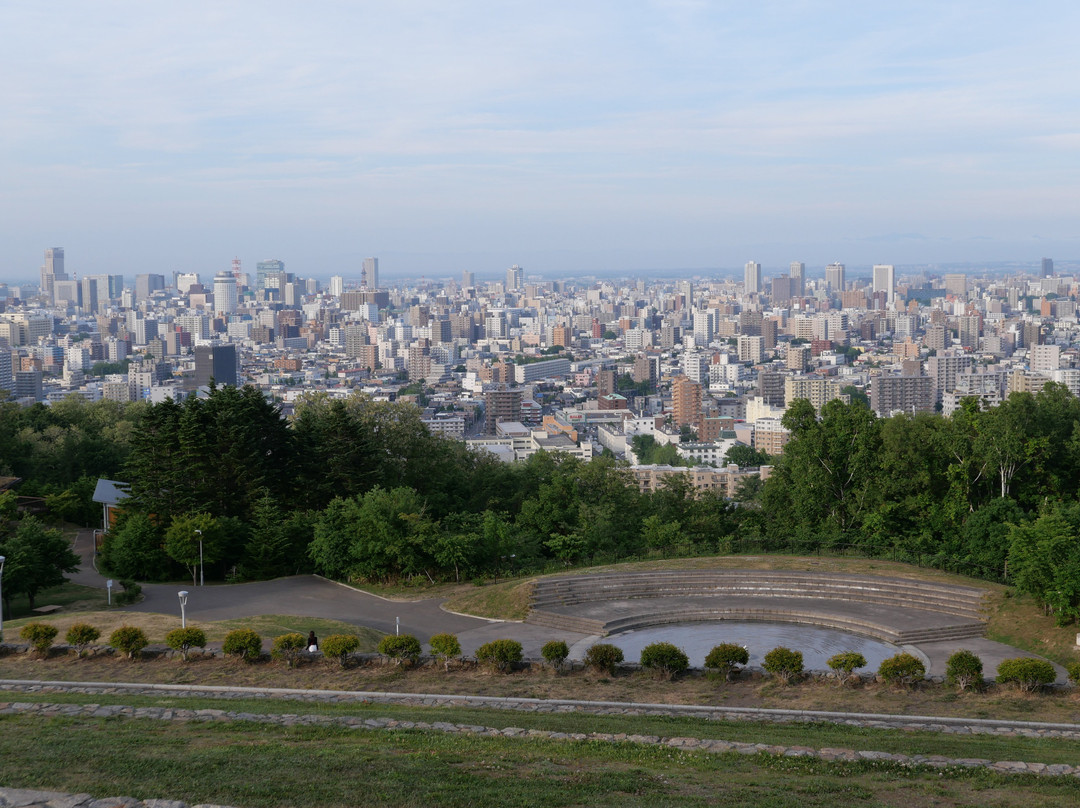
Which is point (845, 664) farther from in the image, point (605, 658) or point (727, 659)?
point (605, 658)

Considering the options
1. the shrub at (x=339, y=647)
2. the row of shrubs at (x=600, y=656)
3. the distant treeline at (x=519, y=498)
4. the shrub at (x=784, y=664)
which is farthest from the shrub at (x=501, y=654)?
the distant treeline at (x=519, y=498)

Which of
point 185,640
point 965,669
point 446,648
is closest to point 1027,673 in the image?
point 965,669

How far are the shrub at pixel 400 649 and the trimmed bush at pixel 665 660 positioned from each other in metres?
3.15

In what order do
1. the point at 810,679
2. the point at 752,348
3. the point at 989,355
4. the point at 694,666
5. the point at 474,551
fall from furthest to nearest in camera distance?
the point at 752,348
the point at 989,355
the point at 474,551
the point at 694,666
the point at 810,679

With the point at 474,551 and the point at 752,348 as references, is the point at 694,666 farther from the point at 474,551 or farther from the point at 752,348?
the point at 752,348

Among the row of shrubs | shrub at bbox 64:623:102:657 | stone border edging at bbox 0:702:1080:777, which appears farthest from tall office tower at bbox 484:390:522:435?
stone border edging at bbox 0:702:1080:777

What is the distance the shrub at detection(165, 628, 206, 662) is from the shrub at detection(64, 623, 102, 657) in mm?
1164

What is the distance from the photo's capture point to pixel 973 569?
21219 millimetres

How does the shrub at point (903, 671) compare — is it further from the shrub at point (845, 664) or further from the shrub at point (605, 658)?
the shrub at point (605, 658)

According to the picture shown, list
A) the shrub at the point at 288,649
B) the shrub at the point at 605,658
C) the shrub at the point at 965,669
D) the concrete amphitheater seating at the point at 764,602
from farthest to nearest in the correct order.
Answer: the concrete amphitheater seating at the point at 764,602 → the shrub at the point at 288,649 → the shrub at the point at 605,658 → the shrub at the point at 965,669

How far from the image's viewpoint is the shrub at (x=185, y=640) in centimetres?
1445

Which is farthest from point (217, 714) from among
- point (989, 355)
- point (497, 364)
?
point (989, 355)

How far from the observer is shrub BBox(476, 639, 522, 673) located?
1396 cm

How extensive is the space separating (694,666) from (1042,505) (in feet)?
36.3
